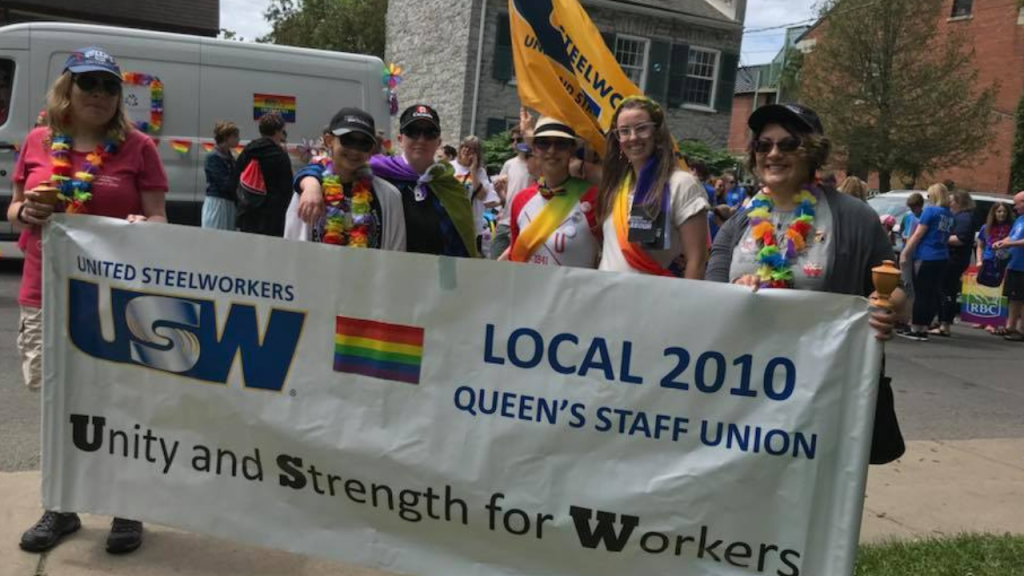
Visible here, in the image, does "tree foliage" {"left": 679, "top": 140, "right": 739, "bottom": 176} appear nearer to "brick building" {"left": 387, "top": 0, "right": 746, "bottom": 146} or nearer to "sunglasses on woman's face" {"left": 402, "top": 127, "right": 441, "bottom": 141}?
"brick building" {"left": 387, "top": 0, "right": 746, "bottom": 146}

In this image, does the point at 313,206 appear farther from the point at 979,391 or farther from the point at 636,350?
the point at 979,391

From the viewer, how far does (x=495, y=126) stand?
23.2m

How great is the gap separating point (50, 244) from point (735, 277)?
7.86 feet

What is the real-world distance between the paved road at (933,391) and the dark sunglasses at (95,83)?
1.91m

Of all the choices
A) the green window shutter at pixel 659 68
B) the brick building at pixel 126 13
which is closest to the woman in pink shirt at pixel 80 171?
the brick building at pixel 126 13

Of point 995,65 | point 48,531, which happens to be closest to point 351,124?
point 48,531

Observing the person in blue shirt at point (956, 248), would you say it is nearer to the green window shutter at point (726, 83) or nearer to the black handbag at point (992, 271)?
the black handbag at point (992, 271)

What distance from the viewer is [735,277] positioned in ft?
9.32

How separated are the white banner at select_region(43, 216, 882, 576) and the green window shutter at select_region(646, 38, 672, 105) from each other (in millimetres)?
23211

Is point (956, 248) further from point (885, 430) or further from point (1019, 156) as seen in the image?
point (1019, 156)

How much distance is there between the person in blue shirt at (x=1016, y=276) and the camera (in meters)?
10.2

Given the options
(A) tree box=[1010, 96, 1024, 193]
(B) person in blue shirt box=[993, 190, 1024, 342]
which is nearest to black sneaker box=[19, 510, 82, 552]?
(B) person in blue shirt box=[993, 190, 1024, 342]

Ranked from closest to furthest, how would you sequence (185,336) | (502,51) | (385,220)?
1. (185,336)
2. (385,220)
3. (502,51)

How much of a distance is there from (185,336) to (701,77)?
24.7m
